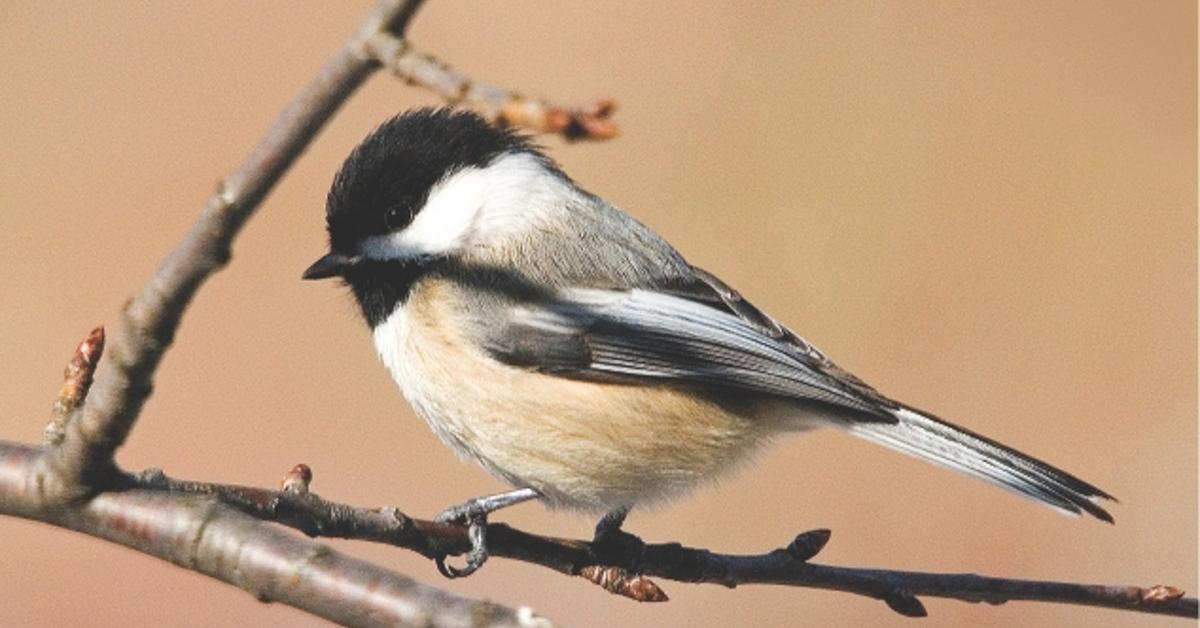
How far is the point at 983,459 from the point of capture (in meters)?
2.23

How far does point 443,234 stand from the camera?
2.39 metres

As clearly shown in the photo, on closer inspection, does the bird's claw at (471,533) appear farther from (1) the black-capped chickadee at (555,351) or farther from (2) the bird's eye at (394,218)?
(2) the bird's eye at (394,218)

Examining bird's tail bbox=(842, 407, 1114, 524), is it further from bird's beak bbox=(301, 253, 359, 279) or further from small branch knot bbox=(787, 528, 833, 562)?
bird's beak bbox=(301, 253, 359, 279)

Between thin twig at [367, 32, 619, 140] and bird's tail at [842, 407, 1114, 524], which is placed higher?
bird's tail at [842, 407, 1114, 524]

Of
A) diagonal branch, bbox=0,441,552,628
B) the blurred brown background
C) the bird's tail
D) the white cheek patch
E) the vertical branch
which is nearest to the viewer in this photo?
the vertical branch

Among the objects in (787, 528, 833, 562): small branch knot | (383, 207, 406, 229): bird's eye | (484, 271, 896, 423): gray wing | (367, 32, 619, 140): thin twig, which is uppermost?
(383, 207, 406, 229): bird's eye

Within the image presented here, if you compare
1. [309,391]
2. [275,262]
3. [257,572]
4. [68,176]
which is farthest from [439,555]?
[68,176]

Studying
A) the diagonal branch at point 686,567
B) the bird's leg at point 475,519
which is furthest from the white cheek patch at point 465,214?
the diagonal branch at point 686,567

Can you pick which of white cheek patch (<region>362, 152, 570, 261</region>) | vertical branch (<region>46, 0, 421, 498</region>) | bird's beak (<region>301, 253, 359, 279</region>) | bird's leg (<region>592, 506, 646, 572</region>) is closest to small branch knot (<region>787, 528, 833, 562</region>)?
bird's leg (<region>592, 506, 646, 572</region>)

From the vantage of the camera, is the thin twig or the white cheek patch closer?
the thin twig

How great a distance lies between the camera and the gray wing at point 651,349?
91.2 inches

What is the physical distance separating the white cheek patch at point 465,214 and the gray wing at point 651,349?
0.14 m

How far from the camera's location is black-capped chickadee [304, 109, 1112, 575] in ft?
7.42

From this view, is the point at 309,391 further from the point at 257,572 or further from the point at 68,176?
the point at 257,572
